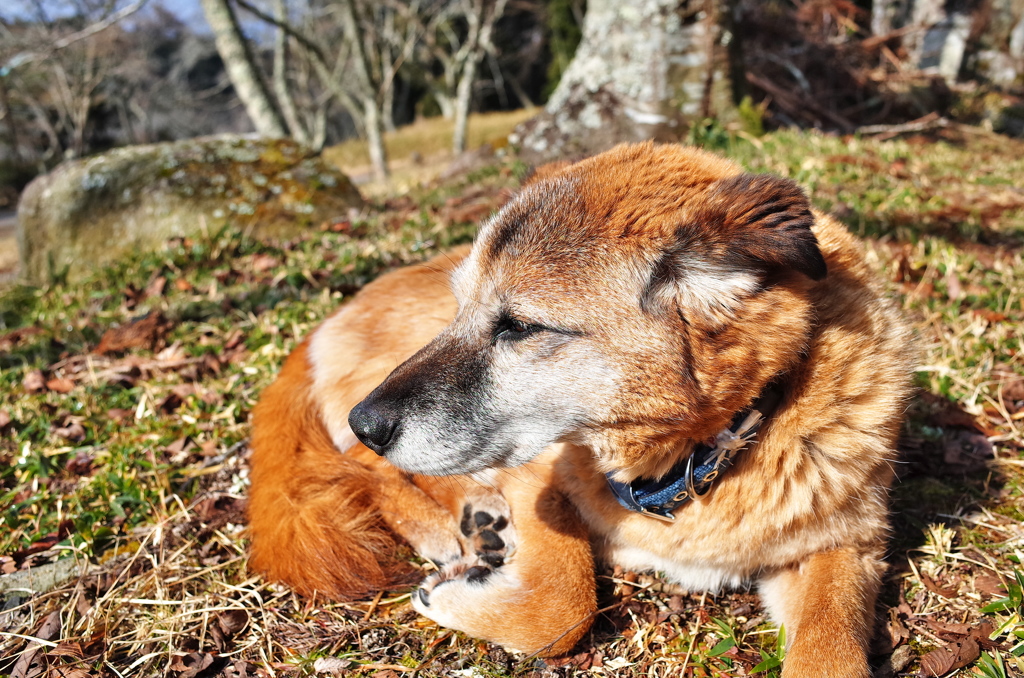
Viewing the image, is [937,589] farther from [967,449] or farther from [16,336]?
[16,336]

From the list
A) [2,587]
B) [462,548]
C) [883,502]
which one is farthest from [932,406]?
[2,587]

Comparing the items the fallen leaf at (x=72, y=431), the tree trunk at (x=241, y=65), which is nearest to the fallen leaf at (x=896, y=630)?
the fallen leaf at (x=72, y=431)

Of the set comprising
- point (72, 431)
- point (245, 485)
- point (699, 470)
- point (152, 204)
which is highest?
point (152, 204)

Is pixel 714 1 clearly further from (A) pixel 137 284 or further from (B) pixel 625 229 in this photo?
(A) pixel 137 284

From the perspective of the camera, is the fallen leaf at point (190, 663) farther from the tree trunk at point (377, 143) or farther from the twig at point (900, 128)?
the tree trunk at point (377, 143)

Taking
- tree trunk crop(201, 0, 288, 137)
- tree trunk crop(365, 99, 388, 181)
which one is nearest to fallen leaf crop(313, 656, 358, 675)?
tree trunk crop(201, 0, 288, 137)

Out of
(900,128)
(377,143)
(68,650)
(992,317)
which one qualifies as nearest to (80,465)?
(68,650)

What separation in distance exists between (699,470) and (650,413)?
1.05 ft

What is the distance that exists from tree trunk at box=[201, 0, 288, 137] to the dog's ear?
34.2 feet

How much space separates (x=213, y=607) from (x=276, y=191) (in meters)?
5.60

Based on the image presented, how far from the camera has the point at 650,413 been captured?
6.58ft

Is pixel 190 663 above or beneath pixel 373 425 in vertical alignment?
beneath

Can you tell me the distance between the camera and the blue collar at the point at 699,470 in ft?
6.80

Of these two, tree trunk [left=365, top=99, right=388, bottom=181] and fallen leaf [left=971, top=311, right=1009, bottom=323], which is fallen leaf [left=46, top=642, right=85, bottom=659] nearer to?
fallen leaf [left=971, top=311, right=1009, bottom=323]
